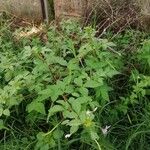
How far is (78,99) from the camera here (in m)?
2.47

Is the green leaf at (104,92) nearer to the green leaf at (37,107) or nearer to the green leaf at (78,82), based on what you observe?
the green leaf at (78,82)

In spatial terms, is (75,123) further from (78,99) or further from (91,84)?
(91,84)

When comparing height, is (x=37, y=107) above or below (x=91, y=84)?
below

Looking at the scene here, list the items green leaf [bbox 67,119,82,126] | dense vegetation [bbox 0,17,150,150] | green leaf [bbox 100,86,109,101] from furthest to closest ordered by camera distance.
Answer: green leaf [bbox 100,86,109,101] → dense vegetation [bbox 0,17,150,150] → green leaf [bbox 67,119,82,126]

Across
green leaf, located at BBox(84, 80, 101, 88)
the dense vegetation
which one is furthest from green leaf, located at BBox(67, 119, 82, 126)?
green leaf, located at BBox(84, 80, 101, 88)

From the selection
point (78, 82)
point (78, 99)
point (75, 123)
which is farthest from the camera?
point (78, 82)

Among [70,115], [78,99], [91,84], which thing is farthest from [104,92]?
[70,115]

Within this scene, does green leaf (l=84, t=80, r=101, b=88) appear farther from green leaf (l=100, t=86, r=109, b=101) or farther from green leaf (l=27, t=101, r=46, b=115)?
green leaf (l=27, t=101, r=46, b=115)

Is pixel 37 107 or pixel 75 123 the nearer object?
pixel 75 123

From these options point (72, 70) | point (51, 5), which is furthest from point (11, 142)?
point (51, 5)

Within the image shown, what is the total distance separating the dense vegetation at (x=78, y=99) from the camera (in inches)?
98.9

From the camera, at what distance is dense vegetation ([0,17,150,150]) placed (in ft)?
8.24

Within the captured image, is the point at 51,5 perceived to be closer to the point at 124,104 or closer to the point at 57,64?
the point at 57,64

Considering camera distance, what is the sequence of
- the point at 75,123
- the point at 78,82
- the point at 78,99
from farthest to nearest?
the point at 78,82, the point at 78,99, the point at 75,123
